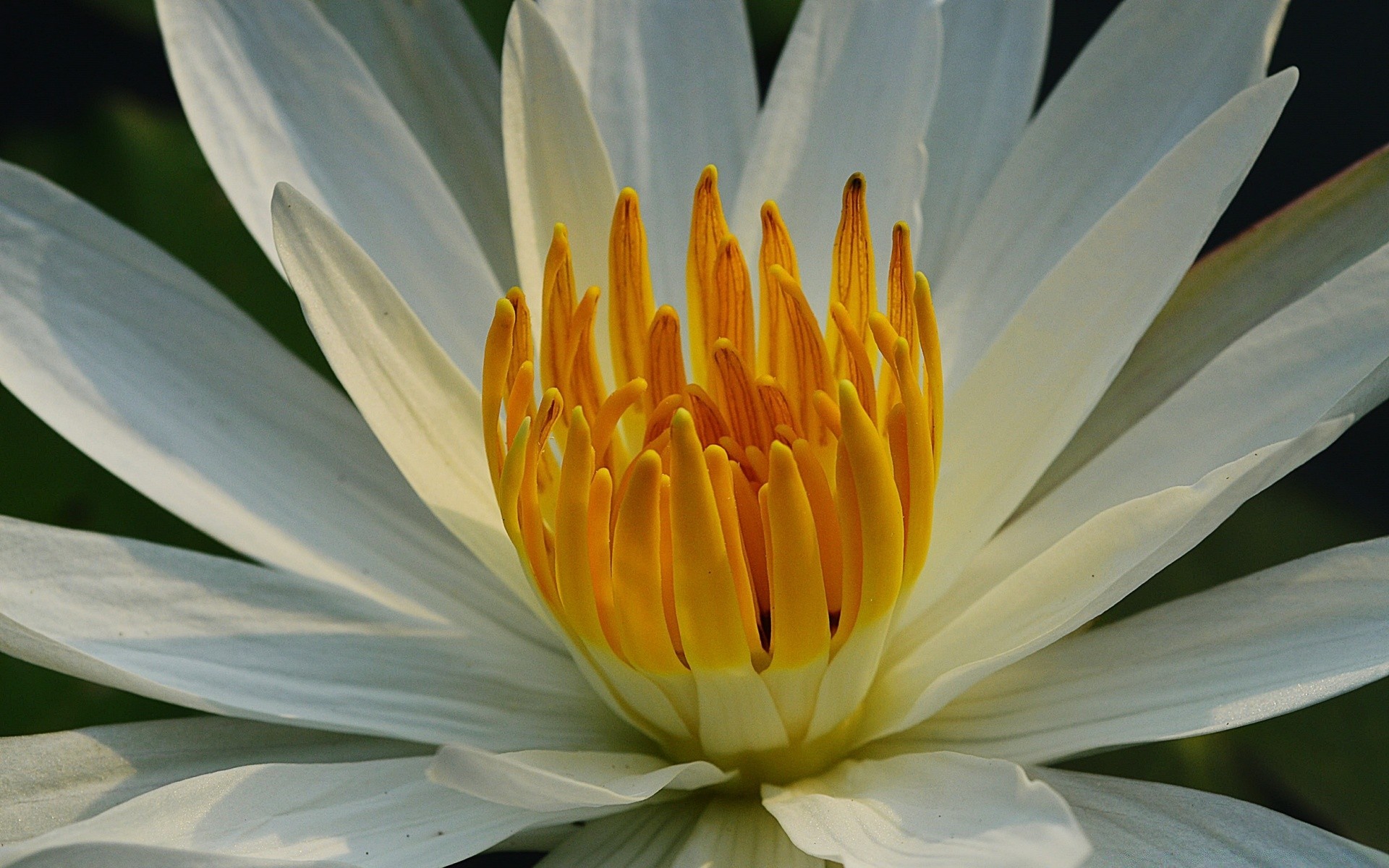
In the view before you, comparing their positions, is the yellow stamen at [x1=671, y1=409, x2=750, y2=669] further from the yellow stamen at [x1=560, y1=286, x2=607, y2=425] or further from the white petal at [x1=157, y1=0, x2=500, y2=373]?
the white petal at [x1=157, y1=0, x2=500, y2=373]

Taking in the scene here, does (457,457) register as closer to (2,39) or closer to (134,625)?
(134,625)

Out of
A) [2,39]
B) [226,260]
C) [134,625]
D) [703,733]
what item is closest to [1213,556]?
[703,733]

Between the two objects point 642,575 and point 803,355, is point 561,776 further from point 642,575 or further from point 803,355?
point 803,355

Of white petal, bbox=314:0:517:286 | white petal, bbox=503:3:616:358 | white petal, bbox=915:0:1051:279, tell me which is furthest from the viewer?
white petal, bbox=314:0:517:286

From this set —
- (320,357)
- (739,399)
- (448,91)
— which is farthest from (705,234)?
(320,357)

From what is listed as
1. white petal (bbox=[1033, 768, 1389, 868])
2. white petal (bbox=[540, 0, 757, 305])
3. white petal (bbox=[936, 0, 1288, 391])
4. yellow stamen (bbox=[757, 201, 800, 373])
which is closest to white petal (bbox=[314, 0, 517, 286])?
white petal (bbox=[540, 0, 757, 305])
